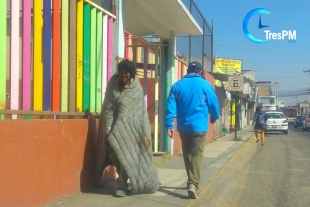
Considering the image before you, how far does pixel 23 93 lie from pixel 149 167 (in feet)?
6.91

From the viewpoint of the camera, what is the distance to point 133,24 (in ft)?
38.0

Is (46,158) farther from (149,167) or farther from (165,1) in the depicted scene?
(165,1)

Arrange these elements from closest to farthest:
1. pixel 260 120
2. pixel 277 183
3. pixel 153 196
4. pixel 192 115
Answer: pixel 192 115 → pixel 153 196 → pixel 277 183 → pixel 260 120

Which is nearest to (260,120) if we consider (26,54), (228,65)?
(26,54)

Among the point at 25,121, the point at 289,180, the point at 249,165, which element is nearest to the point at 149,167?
the point at 25,121

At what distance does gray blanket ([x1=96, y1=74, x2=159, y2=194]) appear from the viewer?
605 cm

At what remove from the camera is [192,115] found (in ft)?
20.9

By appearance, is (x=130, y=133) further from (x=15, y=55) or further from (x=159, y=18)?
(x=159, y=18)

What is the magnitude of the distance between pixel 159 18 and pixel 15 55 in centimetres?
616

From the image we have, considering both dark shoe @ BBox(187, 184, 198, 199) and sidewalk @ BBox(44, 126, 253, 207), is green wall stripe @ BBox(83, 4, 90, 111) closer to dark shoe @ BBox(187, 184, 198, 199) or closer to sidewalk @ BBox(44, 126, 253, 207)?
sidewalk @ BBox(44, 126, 253, 207)

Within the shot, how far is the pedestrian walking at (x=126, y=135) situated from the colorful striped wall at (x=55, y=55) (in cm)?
50

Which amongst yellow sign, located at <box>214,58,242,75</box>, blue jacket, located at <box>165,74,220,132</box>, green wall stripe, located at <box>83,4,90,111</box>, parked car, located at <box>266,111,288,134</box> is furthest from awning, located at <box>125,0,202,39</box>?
yellow sign, located at <box>214,58,242,75</box>

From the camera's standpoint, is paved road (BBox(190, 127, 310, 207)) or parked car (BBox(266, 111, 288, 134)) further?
parked car (BBox(266, 111, 288, 134))

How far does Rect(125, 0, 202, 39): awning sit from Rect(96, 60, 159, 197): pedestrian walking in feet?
10.6
